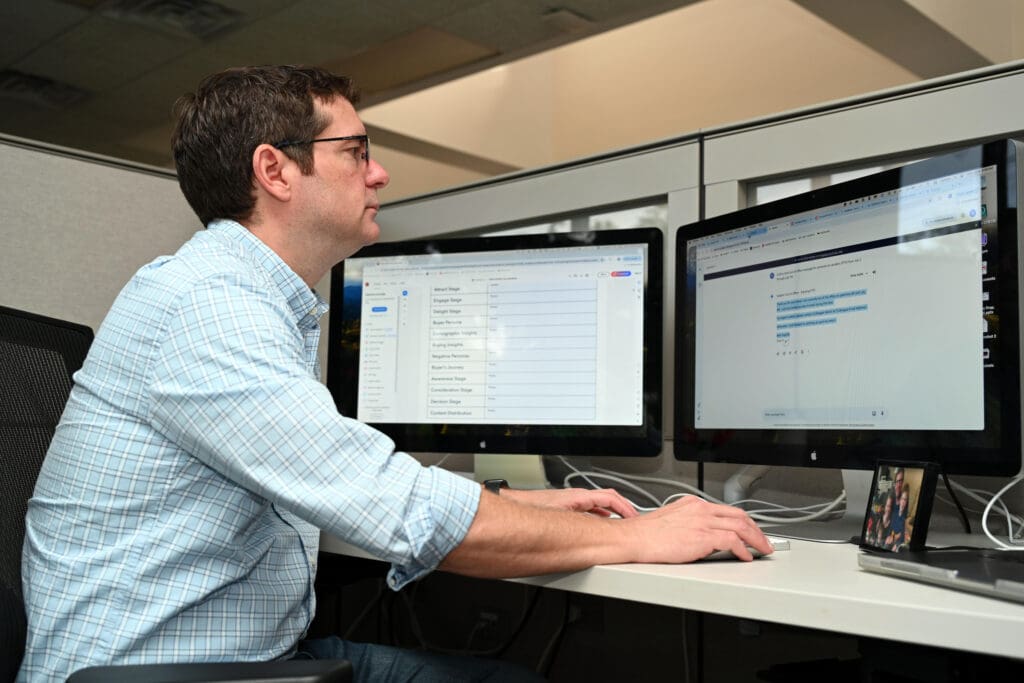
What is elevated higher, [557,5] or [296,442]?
[557,5]

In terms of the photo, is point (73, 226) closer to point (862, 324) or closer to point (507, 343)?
point (507, 343)

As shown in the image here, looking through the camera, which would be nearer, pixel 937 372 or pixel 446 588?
pixel 937 372

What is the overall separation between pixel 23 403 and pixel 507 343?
674 mm

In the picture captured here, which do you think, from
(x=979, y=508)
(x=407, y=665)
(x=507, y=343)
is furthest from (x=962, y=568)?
(x=507, y=343)

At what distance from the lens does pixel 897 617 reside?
2.22 feet

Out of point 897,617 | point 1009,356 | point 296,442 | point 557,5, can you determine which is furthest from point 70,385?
point 557,5

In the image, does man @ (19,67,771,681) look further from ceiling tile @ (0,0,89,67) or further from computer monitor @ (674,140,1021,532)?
ceiling tile @ (0,0,89,67)

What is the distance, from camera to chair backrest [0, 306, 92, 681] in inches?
40.7

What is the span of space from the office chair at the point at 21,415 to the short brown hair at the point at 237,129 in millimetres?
223

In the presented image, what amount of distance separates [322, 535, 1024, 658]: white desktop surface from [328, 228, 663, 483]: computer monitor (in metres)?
0.50

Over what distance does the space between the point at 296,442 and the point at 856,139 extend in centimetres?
90

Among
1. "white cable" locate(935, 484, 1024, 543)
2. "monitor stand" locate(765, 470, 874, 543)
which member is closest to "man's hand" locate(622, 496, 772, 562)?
"monitor stand" locate(765, 470, 874, 543)

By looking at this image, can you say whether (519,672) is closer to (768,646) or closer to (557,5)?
(768,646)

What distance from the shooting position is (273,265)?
3.73ft
